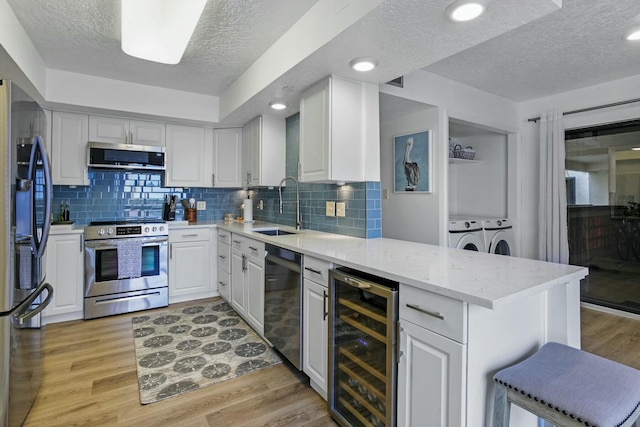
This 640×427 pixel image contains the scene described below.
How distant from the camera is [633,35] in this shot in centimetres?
245

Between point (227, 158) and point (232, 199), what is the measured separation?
65 cm

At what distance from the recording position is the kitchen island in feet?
3.68

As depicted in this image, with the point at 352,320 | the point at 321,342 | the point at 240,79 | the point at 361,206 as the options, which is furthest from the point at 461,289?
the point at 240,79

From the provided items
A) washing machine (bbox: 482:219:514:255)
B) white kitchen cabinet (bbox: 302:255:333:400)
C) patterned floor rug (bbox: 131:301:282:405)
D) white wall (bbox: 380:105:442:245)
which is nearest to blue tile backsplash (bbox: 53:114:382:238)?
white kitchen cabinet (bbox: 302:255:333:400)

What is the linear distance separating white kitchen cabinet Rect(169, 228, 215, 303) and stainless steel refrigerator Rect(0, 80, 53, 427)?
1654 mm

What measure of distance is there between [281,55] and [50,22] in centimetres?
161

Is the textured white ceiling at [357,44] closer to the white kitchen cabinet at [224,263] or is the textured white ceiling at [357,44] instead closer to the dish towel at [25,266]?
the white kitchen cabinet at [224,263]

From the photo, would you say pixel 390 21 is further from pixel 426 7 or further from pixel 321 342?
pixel 321 342

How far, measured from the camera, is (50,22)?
2.26 metres

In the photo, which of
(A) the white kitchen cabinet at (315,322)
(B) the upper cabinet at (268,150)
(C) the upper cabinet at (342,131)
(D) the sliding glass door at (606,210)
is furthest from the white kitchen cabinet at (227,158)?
(D) the sliding glass door at (606,210)

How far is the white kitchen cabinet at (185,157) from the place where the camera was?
153 inches

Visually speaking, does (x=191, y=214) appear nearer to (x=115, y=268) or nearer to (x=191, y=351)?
(x=115, y=268)

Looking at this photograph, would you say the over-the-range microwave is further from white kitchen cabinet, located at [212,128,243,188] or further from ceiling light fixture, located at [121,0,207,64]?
ceiling light fixture, located at [121,0,207,64]

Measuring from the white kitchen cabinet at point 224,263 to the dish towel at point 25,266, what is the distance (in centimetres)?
177
